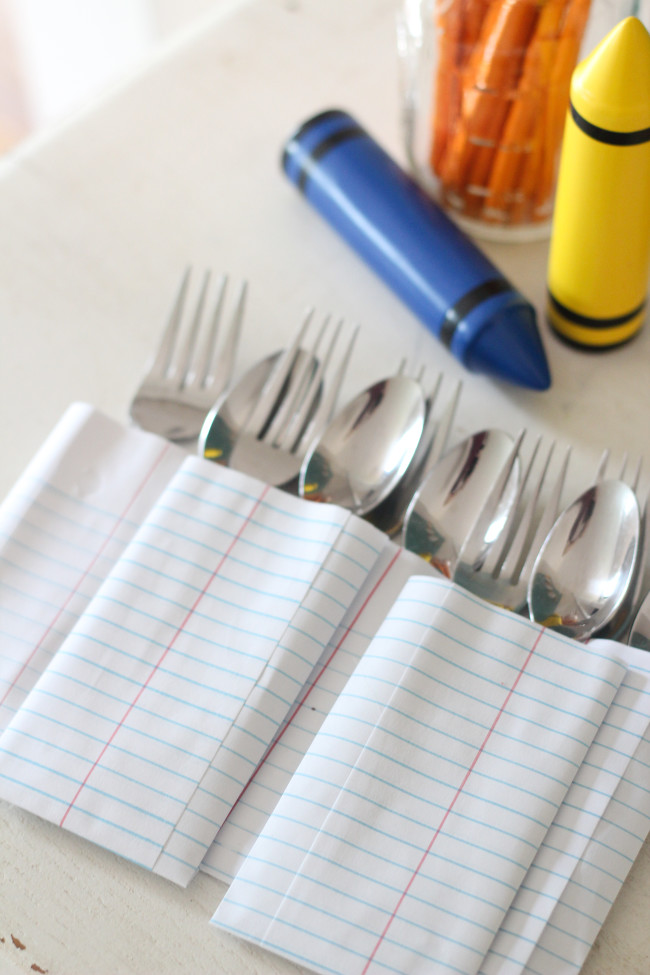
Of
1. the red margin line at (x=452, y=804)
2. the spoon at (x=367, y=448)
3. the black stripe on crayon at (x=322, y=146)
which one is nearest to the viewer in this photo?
the red margin line at (x=452, y=804)

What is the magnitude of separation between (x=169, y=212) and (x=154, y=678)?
1.13 feet

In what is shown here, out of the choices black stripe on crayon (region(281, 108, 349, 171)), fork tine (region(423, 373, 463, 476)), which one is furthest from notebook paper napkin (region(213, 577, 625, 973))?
black stripe on crayon (region(281, 108, 349, 171))

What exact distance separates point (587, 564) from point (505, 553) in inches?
1.4

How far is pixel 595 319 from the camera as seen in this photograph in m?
0.51

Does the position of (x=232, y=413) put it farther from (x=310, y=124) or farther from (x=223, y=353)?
(x=310, y=124)

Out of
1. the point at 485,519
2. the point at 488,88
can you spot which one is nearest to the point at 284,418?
the point at 485,519

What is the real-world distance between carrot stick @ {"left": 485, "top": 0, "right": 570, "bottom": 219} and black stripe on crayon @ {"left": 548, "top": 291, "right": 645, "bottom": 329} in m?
0.09

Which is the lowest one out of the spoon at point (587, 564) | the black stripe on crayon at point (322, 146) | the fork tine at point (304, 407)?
the spoon at point (587, 564)

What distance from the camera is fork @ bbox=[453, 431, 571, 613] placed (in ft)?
1.37

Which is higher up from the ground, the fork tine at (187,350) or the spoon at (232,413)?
the fork tine at (187,350)

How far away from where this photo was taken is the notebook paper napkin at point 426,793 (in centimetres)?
33

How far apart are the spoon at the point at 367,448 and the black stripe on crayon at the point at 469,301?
0.05 m

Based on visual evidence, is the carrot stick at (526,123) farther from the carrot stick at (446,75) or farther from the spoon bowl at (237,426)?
the spoon bowl at (237,426)

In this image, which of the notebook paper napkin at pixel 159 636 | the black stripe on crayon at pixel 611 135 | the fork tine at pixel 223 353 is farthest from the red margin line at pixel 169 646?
the black stripe on crayon at pixel 611 135
